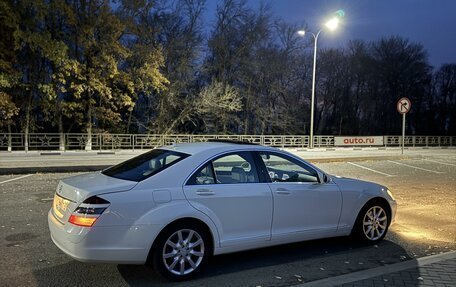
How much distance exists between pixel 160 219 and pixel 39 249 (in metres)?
2.18

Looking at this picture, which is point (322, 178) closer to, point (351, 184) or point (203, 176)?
point (351, 184)

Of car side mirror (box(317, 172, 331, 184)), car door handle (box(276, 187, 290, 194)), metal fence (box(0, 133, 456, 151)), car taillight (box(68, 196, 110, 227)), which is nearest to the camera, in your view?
car taillight (box(68, 196, 110, 227))

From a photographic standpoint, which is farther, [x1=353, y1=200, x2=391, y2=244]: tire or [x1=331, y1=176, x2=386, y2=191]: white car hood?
[x1=353, y1=200, x2=391, y2=244]: tire

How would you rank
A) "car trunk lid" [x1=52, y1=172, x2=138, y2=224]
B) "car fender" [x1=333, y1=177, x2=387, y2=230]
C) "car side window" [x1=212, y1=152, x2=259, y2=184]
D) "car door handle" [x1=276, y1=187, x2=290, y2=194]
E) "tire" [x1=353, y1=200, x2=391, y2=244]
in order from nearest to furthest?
"car trunk lid" [x1=52, y1=172, x2=138, y2=224] < "car side window" [x1=212, y1=152, x2=259, y2=184] < "car door handle" [x1=276, y1=187, x2=290, y2=194] < "car fender" [x1=333, y1=177, x2=387, y2=230] < "tire" [x1=353, y1=200, x2=391, y2=244]

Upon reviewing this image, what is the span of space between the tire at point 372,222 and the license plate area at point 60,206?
3756 mm

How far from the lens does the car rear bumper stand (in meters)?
4.22

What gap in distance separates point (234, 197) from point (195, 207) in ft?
1.61

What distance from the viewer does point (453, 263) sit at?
202 inches

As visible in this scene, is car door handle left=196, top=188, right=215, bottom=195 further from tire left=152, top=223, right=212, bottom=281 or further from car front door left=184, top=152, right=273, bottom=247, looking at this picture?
tire left=152, top=223, right=212, bottom=281

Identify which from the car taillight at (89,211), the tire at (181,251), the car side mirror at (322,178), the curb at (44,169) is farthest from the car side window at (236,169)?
the curb at (44,169)

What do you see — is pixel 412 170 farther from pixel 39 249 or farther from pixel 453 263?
pixel 39 249

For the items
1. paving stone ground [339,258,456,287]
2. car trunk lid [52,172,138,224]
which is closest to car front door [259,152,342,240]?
paving stone ground [339,258,456,287]

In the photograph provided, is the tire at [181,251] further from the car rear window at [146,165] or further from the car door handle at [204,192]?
the car rear window at [146,165]

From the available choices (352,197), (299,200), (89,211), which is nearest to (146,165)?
(89,211)
